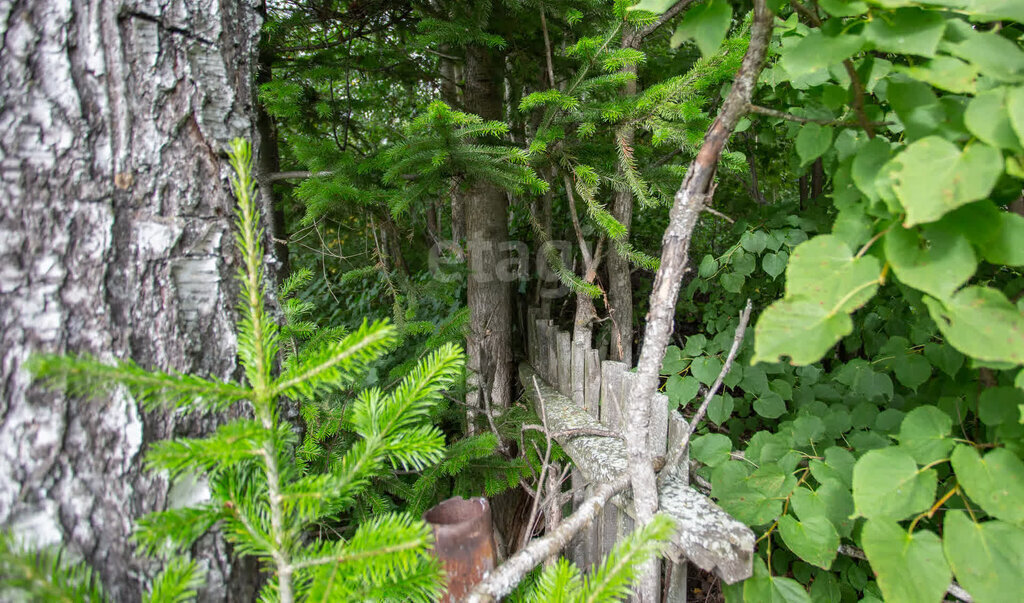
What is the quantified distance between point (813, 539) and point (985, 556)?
35 centimetres

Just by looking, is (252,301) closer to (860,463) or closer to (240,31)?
(240,31)

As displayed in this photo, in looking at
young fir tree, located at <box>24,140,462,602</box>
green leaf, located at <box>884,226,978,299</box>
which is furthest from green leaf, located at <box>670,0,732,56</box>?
young fir tree, located at <box>24,140,462,602</box>

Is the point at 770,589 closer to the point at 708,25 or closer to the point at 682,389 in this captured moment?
the point at 682,389

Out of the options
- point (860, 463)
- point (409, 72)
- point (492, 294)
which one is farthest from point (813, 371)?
point (409, 72)

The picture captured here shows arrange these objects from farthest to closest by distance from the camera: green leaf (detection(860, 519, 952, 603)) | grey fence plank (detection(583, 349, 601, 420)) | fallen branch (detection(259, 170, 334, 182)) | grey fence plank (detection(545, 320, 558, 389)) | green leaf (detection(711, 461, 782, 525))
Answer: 1. grey fence plank (detection(545, 320, 558, 389))
2. fallen branch (detection(259, 170, 334, 182))
3. grey fence plank (detection(583, 349, 601, 420))
4. green leaf (detection(711, 461, 782, 525))
5. green leaf (detection(860, 519, 952, 603))

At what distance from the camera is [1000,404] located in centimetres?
81

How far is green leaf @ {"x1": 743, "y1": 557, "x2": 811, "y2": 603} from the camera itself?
1.10m

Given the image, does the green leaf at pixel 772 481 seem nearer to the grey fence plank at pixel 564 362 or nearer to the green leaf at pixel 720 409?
the green leaf at pixel 720 409

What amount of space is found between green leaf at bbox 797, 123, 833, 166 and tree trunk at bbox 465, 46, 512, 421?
1.90 metres

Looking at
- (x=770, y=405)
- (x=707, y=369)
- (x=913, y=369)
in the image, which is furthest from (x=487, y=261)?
(x=913, y=369)

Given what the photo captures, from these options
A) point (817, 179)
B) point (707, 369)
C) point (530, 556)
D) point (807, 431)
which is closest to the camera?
point (530, 556)

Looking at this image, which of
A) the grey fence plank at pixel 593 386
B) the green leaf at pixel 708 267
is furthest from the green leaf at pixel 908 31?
the grey fence plank at pixel 593 386

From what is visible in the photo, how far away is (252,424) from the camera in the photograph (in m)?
0.70

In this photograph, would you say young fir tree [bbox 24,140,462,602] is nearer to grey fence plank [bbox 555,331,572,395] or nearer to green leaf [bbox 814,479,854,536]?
green leaf [bbox 814,479,854,536]
